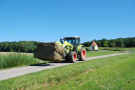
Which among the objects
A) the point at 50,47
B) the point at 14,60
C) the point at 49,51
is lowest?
the point at 14,60

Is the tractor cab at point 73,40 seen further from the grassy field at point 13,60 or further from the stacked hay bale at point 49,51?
the grassy field at point 13,60

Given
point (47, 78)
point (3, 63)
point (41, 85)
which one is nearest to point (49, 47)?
point (3, 63)

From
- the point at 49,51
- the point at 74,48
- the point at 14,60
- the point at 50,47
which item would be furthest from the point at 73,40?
the point at 14,60

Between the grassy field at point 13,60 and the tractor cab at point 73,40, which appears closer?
the grassy field at point 13,60

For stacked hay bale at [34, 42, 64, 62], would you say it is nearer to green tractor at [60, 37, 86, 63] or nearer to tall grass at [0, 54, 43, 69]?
tall grass at [0, 54, 43, 69]

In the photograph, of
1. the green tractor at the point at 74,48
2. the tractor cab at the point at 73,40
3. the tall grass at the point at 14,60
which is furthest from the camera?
the tractor cab at the point at 73,40


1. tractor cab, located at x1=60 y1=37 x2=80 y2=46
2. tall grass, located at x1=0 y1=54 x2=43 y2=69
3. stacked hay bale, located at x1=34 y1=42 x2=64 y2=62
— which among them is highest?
tractor cab, located at x1=60 y1=37 x2=80 y2=46

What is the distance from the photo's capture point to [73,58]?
13.9m

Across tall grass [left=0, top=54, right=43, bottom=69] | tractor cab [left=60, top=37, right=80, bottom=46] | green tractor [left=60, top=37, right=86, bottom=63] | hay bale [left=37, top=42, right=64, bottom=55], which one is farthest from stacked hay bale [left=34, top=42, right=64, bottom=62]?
tractor cab [left=60, top=37, right=80, bottom=46]

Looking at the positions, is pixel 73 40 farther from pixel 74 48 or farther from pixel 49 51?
pixel 49 51

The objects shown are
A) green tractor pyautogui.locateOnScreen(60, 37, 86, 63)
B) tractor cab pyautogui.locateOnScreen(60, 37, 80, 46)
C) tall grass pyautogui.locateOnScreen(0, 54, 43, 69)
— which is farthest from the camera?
tractor cab pyautogui.locateOnScreen(60, 37, 80, 46)

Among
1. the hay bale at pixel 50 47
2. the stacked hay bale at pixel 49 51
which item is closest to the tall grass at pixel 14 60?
the stacked hay bale at pixel 49 51

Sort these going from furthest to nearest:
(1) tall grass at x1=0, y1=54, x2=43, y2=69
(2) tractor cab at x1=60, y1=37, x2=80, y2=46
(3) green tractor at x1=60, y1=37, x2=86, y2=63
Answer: (2) tractor cab at x1=60, y1=37, x2=80, y2=46 < (3) green tractor at x1=60, y1=37, x2=86, y2=63 < (1) tall grass at x1=0, y1=54, x2=43, y2=69

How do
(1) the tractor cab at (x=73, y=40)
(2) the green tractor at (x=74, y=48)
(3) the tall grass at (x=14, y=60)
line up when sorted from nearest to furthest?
1. (3) the tall grass at (x=14, y=60)
2. (2) the green tractor at (x=74, y=48)
3. (1) the tractor cab at (x=73, y=40)
